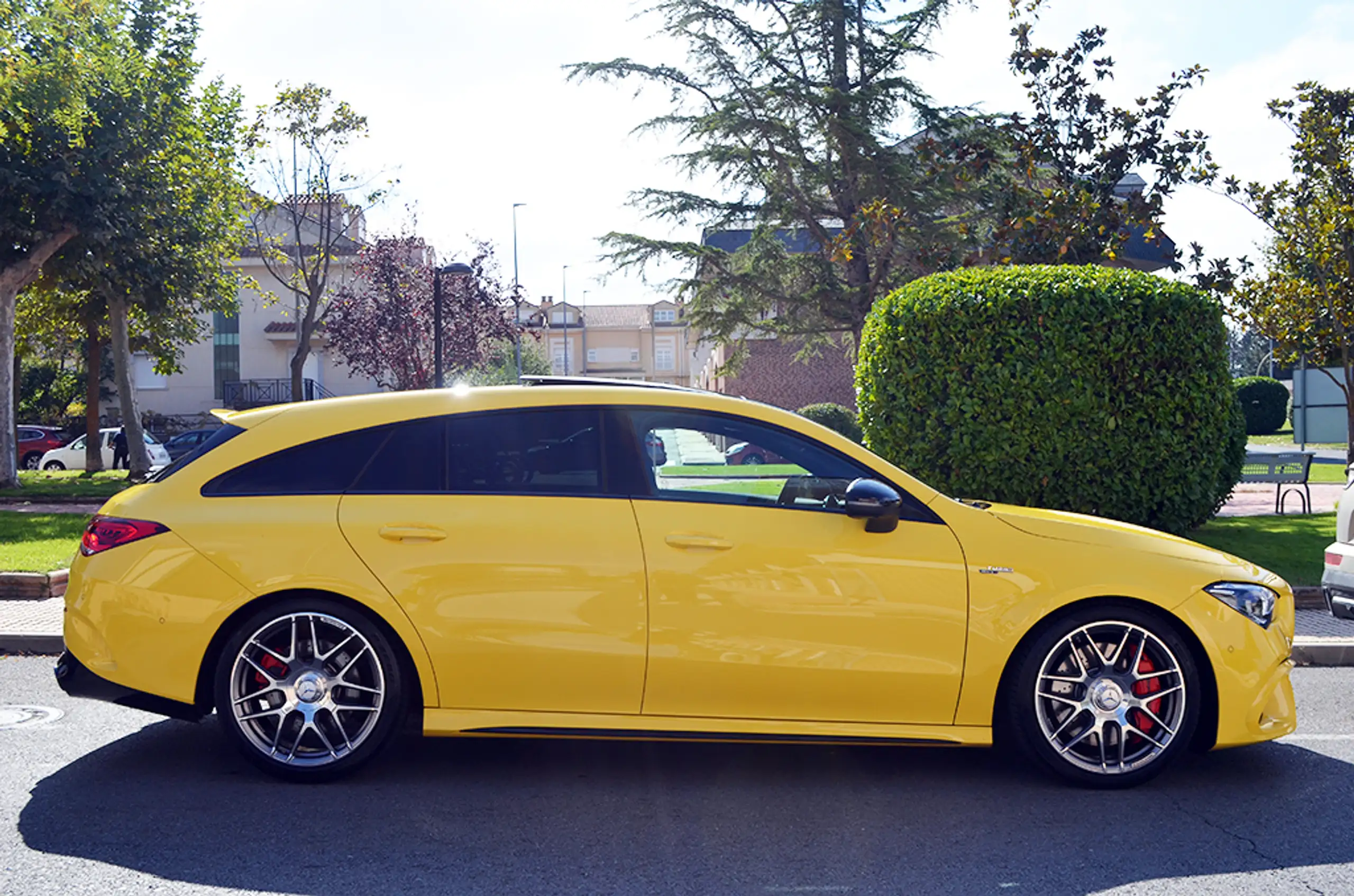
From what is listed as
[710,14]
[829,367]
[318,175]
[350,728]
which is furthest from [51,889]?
[829,367]

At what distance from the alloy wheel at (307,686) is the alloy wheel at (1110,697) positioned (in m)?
2.69

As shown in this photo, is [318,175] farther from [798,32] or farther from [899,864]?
[899,864]

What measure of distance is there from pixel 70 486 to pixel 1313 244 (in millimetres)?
22596

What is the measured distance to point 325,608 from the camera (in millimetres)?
4840

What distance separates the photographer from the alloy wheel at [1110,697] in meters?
4.88

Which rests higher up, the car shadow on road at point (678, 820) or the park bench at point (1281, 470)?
the park bench at point (1281, 470)

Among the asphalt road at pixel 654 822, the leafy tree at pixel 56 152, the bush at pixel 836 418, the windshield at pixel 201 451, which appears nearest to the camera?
the asphalt road at pixel 654 822

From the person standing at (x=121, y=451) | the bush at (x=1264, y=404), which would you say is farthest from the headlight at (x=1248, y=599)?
the bush at (x=1264, y=404)

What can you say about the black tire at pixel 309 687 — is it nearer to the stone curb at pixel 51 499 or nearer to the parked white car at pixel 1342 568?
the parked white car at pixel 1342 568

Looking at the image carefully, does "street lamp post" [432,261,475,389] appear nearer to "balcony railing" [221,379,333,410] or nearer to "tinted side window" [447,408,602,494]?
"tinted side window" [447,408,602,494]

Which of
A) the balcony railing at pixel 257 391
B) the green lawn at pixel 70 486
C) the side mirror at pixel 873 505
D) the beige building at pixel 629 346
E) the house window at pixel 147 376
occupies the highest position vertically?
the beige building at pixel 629 346

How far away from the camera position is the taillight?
4938mm

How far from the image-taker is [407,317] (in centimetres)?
3903

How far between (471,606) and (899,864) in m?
1.88
